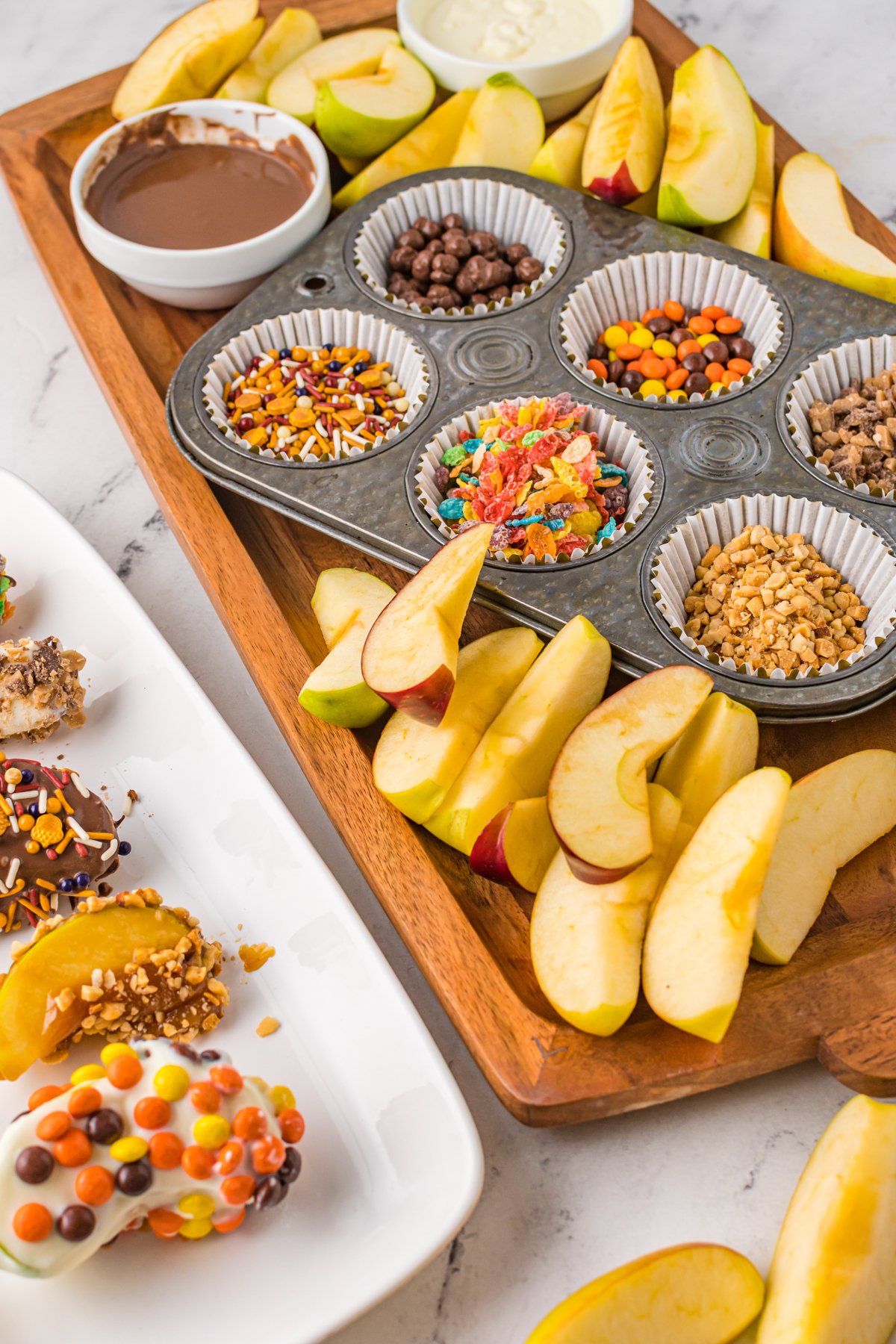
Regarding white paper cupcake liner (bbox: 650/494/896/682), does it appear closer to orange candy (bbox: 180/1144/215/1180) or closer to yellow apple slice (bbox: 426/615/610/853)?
yellow apple slice (bbox: 426/615/610/853)

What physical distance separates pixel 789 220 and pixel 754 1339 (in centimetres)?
200

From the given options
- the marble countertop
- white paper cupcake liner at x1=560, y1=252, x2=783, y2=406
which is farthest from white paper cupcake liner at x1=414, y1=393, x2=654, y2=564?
the marble countertop

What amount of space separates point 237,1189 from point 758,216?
206 centimetres

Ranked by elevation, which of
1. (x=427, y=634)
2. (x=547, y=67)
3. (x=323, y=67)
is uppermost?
(x=323, y=67)

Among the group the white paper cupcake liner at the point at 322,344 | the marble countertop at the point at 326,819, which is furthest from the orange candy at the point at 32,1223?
the white paper cupcake liner at the point at 322,344

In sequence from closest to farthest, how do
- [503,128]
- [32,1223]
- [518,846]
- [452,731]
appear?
[32,1223]
[518,846]
[452,731]
[503,128]

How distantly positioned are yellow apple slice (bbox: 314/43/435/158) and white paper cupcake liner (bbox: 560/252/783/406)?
635mm

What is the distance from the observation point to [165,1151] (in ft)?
4.40

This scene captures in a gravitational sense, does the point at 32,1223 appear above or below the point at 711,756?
above

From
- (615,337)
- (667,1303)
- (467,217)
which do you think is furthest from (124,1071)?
(467,217)

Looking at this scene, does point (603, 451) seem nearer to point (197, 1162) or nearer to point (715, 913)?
point (715, 913)

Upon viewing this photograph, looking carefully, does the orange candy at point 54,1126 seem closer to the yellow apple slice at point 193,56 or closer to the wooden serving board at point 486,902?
the wooden serving board at point 486,902

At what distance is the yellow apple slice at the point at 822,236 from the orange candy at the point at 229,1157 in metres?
1.88

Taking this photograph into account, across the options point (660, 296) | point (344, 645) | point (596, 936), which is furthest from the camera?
point (660, 296)
